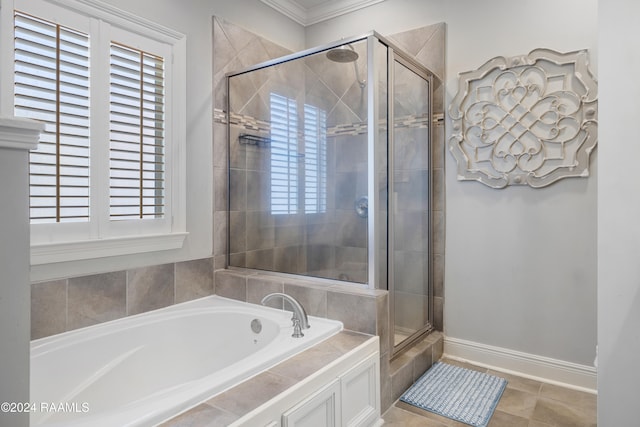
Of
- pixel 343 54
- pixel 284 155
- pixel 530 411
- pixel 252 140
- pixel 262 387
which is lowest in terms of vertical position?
pixel 530 411

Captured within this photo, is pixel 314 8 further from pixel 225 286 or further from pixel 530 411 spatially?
→ pixel 530 411

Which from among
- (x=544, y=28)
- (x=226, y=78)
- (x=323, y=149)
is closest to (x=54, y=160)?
(x=226, y=78)

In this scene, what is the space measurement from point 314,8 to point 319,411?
3.10 metres

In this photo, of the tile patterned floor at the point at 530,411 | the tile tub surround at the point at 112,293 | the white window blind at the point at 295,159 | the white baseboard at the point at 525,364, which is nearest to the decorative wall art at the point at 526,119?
the white window blind at the point at 295,159

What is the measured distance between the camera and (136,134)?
7.06 feet

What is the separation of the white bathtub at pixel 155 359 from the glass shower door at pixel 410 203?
0.59 metres

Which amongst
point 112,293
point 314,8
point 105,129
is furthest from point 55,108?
point 314,8

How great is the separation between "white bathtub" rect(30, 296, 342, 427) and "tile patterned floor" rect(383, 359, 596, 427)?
62cm

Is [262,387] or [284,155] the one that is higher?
[284,155]

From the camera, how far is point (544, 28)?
2.39 meters

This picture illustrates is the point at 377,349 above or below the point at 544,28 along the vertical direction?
below

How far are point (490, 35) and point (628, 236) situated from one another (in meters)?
1.77

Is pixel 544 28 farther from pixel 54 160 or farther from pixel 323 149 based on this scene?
pixel 54 160

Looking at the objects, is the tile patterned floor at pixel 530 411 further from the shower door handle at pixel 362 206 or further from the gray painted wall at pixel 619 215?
the shower door handle at pixel 362 206
